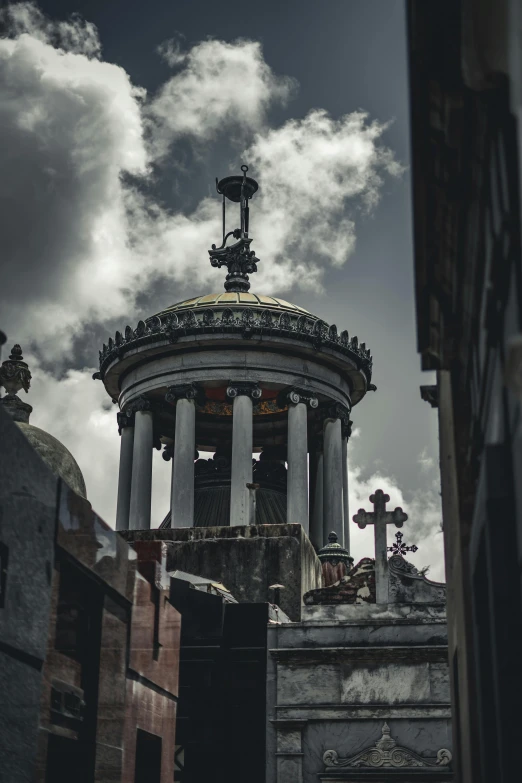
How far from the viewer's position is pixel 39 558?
507 inches

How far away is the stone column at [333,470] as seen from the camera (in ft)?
116

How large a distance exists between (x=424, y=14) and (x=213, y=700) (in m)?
17.1

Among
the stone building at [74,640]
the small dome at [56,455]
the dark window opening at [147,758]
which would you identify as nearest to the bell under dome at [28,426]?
the small dome at [56,455]

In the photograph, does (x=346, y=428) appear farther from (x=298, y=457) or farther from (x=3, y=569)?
(x=3, y=569)

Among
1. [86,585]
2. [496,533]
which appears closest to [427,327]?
[496,533]

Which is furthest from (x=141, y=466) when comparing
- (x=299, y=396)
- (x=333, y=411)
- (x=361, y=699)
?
(x=361, y=699)

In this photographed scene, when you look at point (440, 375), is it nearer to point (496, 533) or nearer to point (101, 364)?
point (496, 533)

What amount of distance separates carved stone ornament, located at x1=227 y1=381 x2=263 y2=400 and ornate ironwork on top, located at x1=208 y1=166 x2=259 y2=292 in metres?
5.47

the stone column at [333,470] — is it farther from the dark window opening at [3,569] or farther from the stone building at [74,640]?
the dark window opening at [3,569]

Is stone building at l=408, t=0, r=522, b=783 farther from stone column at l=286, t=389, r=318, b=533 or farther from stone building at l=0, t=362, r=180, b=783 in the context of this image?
stone column at l=286, t=389, r=318, b=533

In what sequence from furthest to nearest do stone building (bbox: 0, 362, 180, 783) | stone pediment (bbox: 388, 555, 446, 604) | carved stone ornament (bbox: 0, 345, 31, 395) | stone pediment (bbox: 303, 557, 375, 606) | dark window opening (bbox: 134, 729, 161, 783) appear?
stone pediment (bbox: 303, 557, 375, 606) → stone pediment (bbox: 388, 555, 446, 604) → carved stone ornament (bbox: 0, 345, 31, 395) → dark window opening (bbox: 134, 729, 161, 783) → stone building (bbox: 0, 362, 180, 783)

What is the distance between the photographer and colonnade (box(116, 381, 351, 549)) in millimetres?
33375

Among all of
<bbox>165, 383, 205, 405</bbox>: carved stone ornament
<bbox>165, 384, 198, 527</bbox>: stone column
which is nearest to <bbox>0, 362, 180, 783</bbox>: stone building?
<bbox>165, 384, 198, 527</bbox>: stone column

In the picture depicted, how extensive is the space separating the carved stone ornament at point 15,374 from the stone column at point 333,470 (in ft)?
50.4
